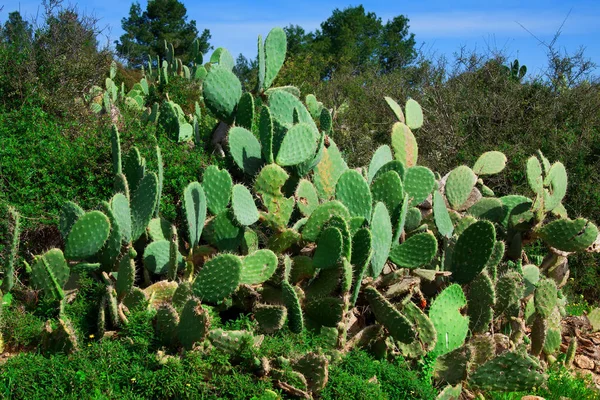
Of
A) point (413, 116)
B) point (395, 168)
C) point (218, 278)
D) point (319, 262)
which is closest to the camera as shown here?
point (218, 278)

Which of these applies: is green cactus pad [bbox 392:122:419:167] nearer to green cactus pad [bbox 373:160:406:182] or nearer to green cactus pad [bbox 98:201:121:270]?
green cactus pad [bbox 373:160:406:182]

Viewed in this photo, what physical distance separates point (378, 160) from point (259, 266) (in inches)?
71.1

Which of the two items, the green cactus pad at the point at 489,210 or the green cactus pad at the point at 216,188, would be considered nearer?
the green cactus pad at the point at 216,188

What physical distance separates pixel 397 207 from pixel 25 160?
2.98 metres

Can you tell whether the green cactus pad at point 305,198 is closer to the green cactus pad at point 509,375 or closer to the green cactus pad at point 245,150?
the green cactus pad at point 245,150

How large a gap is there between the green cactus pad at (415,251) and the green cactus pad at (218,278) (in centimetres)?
121

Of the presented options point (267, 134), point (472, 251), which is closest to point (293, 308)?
point (472, 251)

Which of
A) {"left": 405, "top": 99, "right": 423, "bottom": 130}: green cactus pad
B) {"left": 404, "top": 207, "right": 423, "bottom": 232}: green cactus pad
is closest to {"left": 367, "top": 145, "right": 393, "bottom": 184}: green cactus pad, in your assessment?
{"left": 404, "top": 207, "right": 423, "bottom": 232}: green cactus pad

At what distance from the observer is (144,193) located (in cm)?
419

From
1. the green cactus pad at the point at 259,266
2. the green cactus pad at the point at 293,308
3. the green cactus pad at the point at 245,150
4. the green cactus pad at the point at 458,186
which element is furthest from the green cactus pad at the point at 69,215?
the green cactus pad at the point at 458,186

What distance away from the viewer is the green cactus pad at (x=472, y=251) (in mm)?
4281

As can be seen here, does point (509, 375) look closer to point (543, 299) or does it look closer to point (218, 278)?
point (543, 299)

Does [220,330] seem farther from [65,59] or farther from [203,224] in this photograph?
[65,59]

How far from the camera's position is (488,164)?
617 cm
